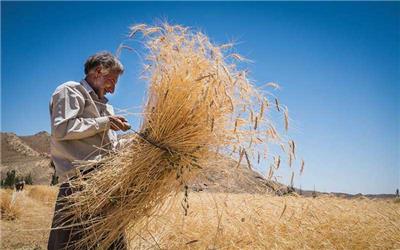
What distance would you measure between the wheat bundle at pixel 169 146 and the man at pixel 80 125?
0.07 meters

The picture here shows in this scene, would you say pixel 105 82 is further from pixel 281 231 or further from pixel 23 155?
pixel 23 155

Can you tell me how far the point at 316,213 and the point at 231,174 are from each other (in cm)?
→ 213

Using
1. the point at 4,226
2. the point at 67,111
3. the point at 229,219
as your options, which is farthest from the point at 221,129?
the point at 4,226

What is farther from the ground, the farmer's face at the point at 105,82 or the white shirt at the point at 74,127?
the farmer's face at the point at 105,82

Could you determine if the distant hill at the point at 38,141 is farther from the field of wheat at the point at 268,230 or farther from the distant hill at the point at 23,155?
the field of wheat at the point at 268,230

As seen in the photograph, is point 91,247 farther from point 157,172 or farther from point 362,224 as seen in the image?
point 362,224

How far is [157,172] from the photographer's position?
2045mm

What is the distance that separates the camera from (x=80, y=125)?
1960 millimetres

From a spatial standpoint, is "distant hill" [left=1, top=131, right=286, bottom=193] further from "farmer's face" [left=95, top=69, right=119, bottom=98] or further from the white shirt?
"farmer's face" [left=95, top=69, right=119, bottom=98]

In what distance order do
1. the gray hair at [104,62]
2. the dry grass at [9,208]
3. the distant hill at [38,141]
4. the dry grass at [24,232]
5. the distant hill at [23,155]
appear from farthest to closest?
1. the distant hill at [38,141]
2. the distant hill at [23,155]
3. the dry grass at [9,208]
4. the dry grass at [24,232]
5. the gray hair at [104,62]

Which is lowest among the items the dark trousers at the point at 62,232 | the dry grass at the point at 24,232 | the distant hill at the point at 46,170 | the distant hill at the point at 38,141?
the dry grass at the point at 24,232

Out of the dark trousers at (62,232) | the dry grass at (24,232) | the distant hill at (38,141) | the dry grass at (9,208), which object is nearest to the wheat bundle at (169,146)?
the dark trousers at (62,232)

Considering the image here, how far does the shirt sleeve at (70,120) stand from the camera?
1946 millimetres

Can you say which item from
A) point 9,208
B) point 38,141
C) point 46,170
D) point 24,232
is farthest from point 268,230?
point 38,141
